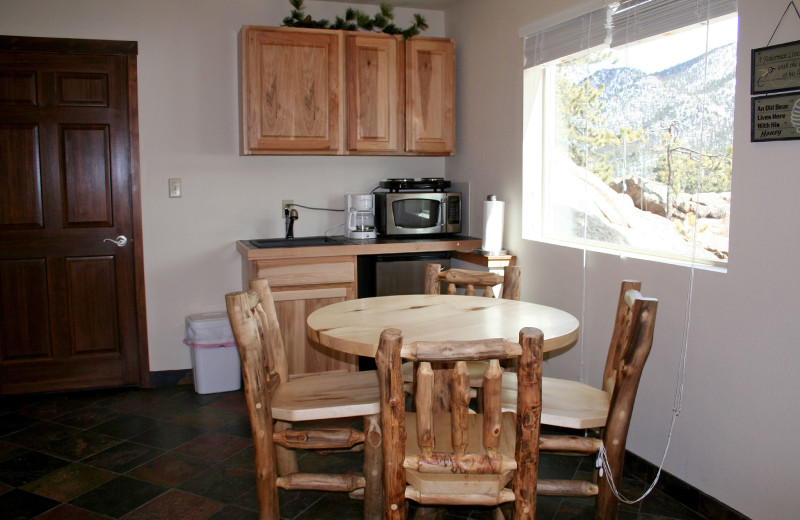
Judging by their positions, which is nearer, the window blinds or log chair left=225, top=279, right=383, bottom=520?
log chair left=225, top=279, right=383, bottom=520

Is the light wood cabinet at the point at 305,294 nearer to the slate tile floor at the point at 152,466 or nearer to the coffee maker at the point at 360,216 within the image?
the coffee maker at the point at 360,216

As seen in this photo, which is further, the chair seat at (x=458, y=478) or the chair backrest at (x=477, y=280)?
the chair backrest at (x=477, y=280)

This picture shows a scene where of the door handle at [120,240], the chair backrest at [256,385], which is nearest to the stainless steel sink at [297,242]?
the door handle at [120,240]

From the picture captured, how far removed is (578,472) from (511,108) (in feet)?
6.29

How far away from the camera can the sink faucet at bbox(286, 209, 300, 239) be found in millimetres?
3943

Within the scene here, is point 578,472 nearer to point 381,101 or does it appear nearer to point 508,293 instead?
point 508,293

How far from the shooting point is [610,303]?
274cm

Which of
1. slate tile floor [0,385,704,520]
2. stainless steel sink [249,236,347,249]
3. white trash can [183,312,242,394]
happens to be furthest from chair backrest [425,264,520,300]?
white trash can [183,312,242,394]

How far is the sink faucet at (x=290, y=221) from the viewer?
3943 millimetres

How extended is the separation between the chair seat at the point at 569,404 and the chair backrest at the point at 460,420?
1.09 feet

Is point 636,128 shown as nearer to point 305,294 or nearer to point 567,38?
point 567,38

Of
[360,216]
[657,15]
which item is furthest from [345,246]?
[657,15]

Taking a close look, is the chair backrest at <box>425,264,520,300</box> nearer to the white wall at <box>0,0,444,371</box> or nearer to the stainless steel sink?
the stainless steel sink

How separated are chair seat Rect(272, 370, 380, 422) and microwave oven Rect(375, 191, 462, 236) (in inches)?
65.0
